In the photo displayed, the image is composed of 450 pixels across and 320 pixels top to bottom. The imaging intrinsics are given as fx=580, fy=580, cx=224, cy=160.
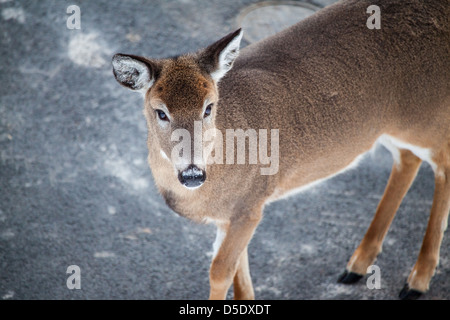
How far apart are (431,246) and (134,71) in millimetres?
3286

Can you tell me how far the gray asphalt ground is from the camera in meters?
5.45

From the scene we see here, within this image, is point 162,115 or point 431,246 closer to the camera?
point 162,115

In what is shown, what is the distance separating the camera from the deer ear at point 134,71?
3906 mm

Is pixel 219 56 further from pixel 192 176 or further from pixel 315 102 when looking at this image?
pixel 315 102

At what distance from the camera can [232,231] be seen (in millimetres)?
4652

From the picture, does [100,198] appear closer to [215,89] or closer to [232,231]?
[232,231]

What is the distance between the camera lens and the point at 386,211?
5672 mm

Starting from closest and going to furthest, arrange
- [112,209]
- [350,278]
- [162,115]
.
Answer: [162,115] < [350,278] < [112,209]

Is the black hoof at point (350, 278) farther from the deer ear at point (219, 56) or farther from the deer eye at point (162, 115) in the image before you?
the deer eye at point (162, 115)

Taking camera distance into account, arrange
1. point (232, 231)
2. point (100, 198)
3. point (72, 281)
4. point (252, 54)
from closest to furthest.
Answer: point (232, 231)
point (252, 54)
point (72, 281)
point (100, 198)

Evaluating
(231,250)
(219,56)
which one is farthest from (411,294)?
(219,56)

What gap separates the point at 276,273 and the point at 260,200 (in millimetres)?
1147

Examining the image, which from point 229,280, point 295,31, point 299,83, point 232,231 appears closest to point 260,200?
point 232,231

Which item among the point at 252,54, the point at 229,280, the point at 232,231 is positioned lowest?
the point at 229,280
